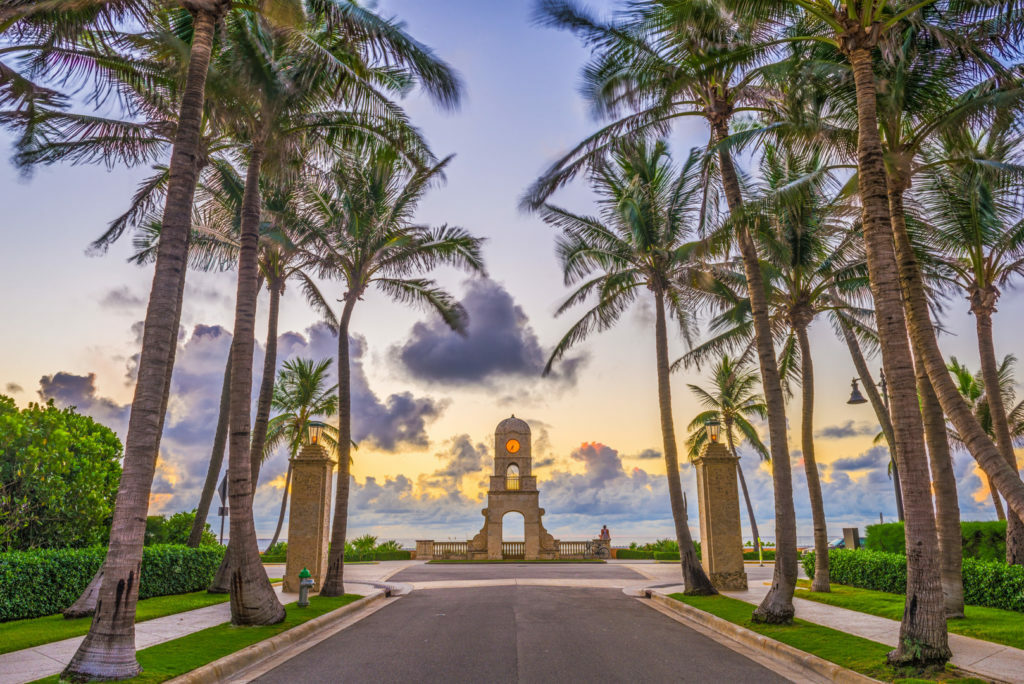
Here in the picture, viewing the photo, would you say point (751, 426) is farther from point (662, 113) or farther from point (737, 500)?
point (662, 113)

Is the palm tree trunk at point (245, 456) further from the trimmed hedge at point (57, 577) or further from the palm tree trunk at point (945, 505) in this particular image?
the palm tree trunk at point (945, 505)

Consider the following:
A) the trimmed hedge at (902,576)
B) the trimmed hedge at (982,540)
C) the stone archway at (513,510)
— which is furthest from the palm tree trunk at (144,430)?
the stone archway at (513,510)

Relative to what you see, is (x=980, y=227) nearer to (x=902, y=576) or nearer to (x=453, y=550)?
(x=902, y=576)

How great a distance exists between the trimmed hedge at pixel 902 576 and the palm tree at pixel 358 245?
539 inches

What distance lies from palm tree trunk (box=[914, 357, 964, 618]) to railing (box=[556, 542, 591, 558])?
26.7m

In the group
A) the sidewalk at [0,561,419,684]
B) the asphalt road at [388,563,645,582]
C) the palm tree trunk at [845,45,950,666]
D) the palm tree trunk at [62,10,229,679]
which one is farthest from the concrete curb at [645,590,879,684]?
the asphalt road at [388,563,645,582]

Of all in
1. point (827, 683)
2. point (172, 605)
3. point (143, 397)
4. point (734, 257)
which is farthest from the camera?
point (734, 257)

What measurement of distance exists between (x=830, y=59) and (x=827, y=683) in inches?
455

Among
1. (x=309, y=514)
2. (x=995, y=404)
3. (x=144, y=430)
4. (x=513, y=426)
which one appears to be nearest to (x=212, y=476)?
(x=309, y=514)

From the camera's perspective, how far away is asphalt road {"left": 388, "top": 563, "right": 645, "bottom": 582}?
24472mm

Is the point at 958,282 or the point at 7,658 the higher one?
the point at 958,282

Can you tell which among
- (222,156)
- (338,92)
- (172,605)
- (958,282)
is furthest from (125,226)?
(958,282)

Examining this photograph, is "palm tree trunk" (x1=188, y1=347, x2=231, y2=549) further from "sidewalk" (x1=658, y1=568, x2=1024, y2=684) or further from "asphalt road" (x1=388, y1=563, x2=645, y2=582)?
"sidewalk" (x1=658, y1=568, x2=1024, y2=684)

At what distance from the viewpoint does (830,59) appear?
45.1 feet
